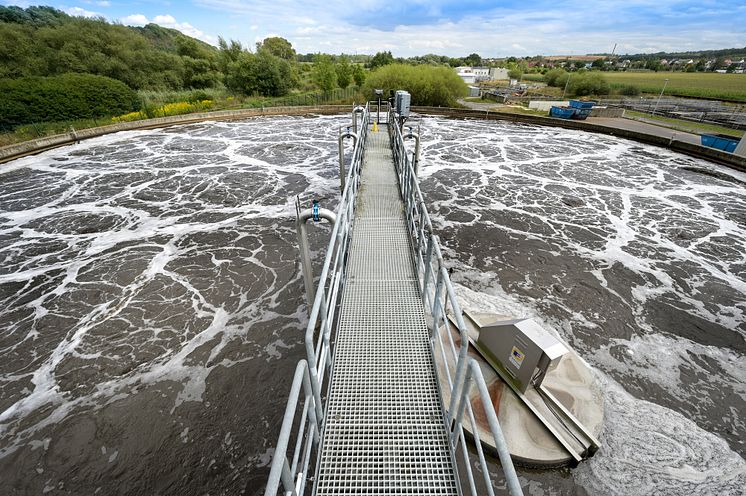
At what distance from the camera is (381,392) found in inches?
131

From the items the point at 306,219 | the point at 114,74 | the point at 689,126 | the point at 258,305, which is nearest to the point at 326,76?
the point at 114,74

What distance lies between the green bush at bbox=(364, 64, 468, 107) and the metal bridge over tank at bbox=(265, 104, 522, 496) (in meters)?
32.7

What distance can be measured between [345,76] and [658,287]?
1798 inches

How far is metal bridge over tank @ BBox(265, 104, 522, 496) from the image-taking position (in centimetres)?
251

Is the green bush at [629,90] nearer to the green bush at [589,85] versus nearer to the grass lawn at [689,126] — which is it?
the green bush at [589,85]

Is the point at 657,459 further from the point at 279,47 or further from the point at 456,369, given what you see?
the point at 279,47

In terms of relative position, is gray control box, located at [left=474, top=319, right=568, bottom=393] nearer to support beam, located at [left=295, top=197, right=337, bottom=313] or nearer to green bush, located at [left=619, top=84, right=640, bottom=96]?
support beam, located at [left=295, top=197, right=337, bottom=313]

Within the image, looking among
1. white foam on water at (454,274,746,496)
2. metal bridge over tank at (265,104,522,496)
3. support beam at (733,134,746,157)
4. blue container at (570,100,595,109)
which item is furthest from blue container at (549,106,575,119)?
metal bridge over tank at (265,104,522,496)

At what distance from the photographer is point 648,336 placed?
699cm

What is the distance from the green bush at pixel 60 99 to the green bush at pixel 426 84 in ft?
76.5

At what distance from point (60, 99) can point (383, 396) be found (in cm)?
3400

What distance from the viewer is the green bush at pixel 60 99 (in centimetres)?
2236

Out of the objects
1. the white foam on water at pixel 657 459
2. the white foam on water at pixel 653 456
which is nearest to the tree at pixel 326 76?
the white foam on water at pixel 653 456

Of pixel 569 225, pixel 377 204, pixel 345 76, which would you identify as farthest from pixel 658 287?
pixel 345 76
